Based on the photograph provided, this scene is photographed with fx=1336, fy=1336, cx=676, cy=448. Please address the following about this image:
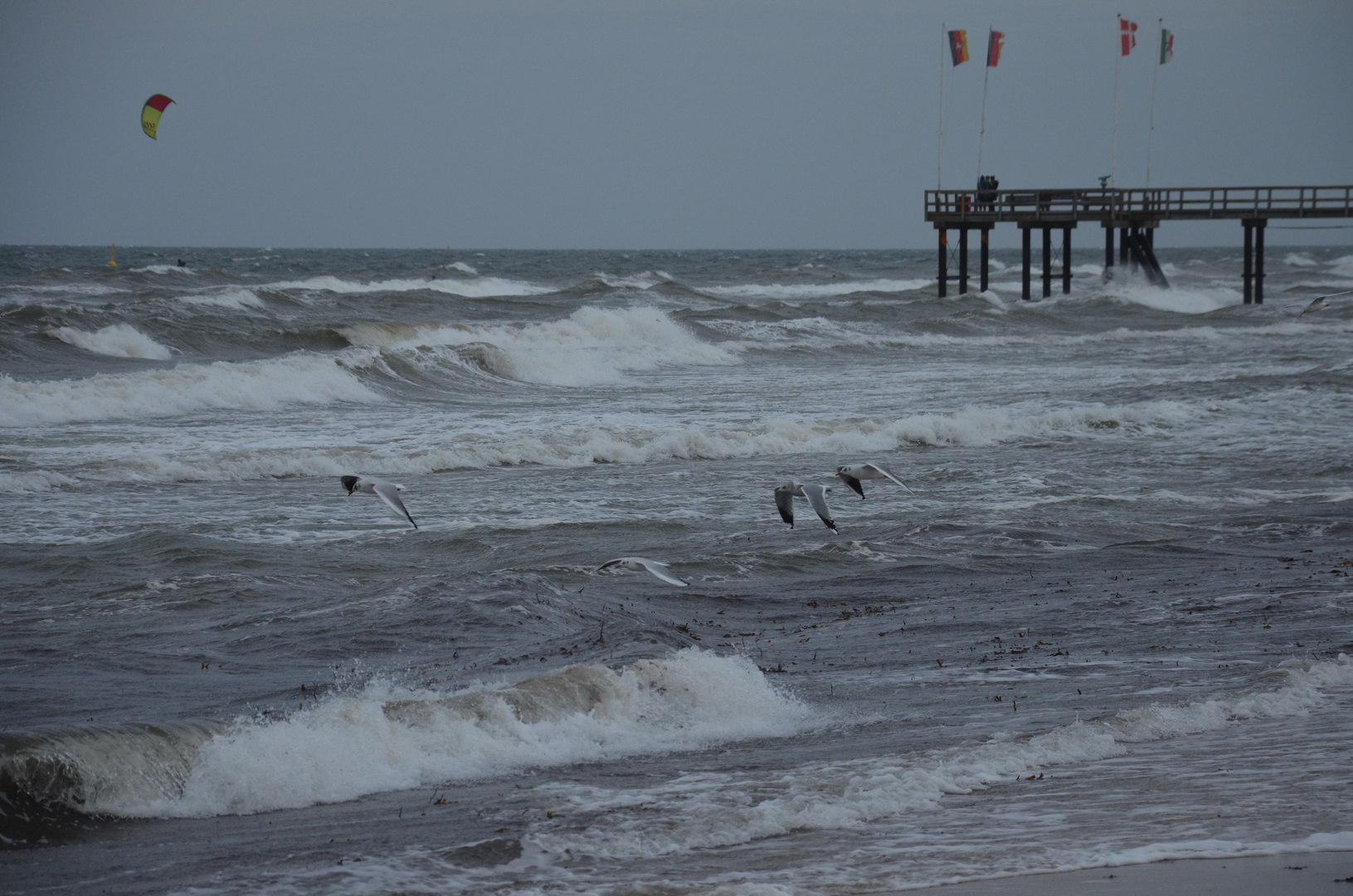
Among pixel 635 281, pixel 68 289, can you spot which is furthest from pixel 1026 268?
pixel 68 289

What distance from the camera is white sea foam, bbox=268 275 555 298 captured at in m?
53.7

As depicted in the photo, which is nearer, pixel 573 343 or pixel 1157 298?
pixel 573 343

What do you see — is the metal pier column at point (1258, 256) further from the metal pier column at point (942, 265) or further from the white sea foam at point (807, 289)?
the white sea foam at point (807, 289)

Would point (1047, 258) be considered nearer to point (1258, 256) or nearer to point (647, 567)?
point (1258, 256)

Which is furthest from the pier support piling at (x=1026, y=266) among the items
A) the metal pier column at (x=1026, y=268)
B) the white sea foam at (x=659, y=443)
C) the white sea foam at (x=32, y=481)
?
the white sea foam at (x=32, y=481)

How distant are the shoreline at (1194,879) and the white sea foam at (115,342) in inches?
995

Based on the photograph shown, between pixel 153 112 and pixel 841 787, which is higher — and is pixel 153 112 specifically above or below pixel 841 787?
above

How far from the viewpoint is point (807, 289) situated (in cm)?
6419

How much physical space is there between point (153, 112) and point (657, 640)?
20957 millimetres

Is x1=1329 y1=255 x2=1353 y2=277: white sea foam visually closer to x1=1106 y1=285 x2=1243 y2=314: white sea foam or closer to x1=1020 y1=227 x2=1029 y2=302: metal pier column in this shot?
x1=1106 y1=285 x2=1243 y2=314: white sea foam

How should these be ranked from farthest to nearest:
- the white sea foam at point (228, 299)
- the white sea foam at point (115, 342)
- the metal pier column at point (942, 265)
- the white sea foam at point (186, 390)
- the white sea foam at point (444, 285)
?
the white sea foam at point (444, 285) → the metal pier column at point (942, 265) → the white sea foam at point (228, 299) → the white sea foam at point (115, 342) → the white sea foam at point (186, 390)

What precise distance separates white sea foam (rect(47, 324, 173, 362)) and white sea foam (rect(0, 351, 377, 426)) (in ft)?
16.6

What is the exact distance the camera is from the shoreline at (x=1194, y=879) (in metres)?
4.32

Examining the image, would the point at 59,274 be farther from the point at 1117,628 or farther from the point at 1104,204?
the point at 1117,628
